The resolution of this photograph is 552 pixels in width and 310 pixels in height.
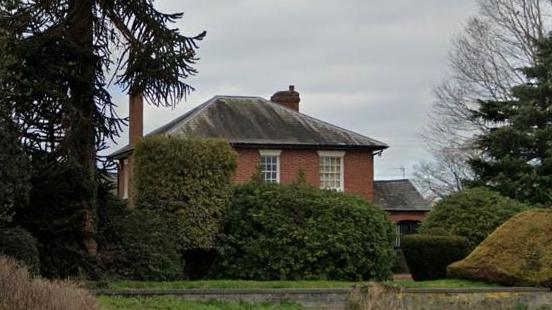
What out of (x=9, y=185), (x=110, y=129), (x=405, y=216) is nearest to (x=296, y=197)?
(x=110, y=129)

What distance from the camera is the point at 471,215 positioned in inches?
961

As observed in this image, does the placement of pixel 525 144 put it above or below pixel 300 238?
above

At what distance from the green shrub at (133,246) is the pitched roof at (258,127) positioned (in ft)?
42.3

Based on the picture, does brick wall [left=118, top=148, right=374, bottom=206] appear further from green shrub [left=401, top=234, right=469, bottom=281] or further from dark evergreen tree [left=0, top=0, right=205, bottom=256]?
dark evergreen tree [left=0, top=0, right=205, bottom=256]

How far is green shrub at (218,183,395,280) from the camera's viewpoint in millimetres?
20453

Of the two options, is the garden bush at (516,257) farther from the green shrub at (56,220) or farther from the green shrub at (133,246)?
the green shrub at (56,220)

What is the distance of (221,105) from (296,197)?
14.9m

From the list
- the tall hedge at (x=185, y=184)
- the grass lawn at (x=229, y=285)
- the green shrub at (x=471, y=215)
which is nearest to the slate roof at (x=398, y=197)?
the green shrub at (x=471, y=215)

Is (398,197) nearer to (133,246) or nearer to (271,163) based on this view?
(271,163)

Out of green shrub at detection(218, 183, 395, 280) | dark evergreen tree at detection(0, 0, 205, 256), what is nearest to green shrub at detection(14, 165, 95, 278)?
dark evergreen tree at detection(0, 0, 205, 256)

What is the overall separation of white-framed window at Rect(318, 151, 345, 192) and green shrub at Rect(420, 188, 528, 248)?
9.02 meters

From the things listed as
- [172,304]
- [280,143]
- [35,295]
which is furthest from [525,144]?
[35,295]

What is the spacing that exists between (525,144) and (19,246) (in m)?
24.7

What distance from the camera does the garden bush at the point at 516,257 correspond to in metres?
19.4
